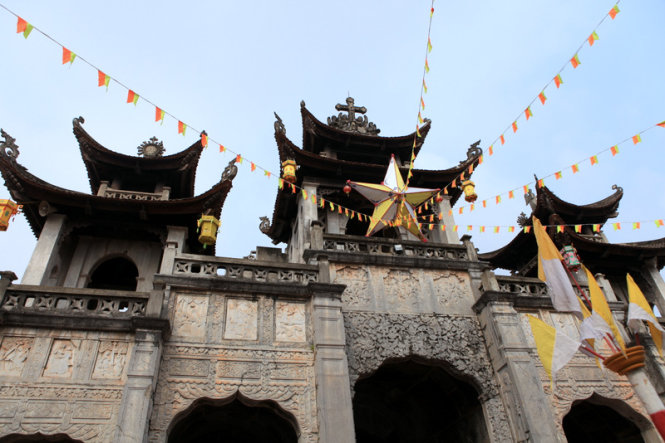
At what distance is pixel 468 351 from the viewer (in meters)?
10.5

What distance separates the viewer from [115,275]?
15.2 metres

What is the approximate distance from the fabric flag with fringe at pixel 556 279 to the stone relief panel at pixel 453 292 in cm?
322

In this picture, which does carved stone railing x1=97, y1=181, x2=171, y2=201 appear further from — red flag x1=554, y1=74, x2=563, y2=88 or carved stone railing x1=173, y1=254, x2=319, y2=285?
red flag x1=554, y1=74, x2=563, y2=88

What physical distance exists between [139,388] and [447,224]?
1089 cm

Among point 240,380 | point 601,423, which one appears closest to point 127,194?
point 240,380

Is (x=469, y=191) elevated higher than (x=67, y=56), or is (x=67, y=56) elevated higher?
(x=469, y=191)

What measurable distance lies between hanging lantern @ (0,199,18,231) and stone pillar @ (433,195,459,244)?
40.7 feet

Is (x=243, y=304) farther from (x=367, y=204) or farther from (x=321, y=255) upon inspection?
Answer: (x=367, y=204)

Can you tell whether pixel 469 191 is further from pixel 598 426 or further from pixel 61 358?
pixel 61 358

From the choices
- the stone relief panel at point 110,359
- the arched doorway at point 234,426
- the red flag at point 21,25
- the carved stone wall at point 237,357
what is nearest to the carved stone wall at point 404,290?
the carved stone wall at point 237,357

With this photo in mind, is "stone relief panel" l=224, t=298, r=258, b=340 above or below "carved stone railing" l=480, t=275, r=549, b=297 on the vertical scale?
below

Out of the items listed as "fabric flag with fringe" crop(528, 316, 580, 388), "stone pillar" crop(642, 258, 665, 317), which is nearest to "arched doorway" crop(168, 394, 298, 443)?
"fabric flag with fringe" crop(528, 316, 580, 388)

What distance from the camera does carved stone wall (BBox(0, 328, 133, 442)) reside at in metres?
7.68

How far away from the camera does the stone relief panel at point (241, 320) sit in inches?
370
